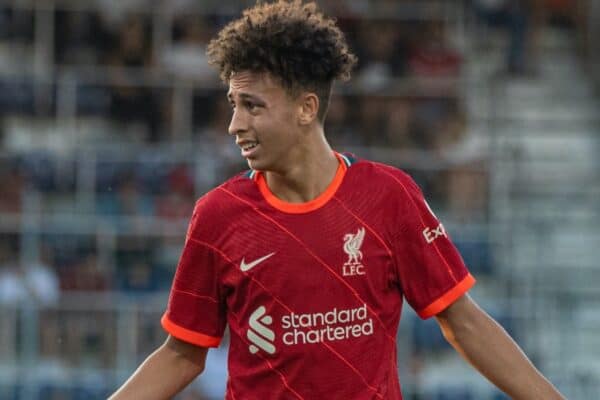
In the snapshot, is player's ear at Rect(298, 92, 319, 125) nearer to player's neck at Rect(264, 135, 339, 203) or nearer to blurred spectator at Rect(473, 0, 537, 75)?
player's neck at Rect(264, 135, 339, 203)

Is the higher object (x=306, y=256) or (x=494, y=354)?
(x=306, y=256)

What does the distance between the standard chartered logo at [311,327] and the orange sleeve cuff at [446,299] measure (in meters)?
0.20

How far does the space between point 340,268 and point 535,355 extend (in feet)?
22.5

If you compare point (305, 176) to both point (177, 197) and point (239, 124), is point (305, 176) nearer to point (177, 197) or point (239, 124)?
point (239, 124)

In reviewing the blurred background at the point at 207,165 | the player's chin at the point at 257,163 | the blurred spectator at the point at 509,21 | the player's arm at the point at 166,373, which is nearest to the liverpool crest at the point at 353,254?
the player's chin at the point at 257,163

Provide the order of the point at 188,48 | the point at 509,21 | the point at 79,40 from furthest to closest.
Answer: the point at 509,21 → the point at 188,48 → the point at 79,40

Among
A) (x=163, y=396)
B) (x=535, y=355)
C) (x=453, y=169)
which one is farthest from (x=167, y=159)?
(x=163, y=396)

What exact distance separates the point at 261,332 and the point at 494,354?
709 mm

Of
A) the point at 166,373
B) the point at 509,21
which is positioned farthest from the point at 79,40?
the point at 166,373

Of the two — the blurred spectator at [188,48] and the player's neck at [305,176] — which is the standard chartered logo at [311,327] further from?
the blurred spectator at [188,48]

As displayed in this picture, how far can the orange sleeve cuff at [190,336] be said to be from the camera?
4441 millimetres

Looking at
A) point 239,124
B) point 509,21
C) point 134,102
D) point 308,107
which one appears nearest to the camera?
point 239,124

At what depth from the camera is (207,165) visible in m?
11.4

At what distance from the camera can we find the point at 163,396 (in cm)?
447
